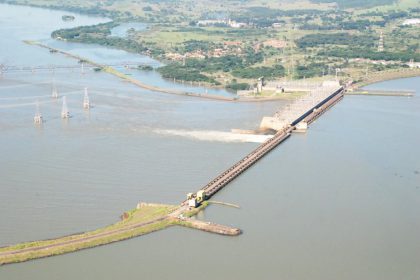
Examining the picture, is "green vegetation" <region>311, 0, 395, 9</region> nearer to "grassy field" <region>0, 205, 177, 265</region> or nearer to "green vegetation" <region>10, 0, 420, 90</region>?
"green vegetation" <region>10, 0, 420, 90</region>

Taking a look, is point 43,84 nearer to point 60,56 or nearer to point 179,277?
point 60,56

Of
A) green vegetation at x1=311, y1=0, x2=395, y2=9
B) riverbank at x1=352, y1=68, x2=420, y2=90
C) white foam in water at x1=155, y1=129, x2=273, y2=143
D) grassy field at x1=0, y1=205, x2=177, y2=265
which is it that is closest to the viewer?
grassy field at x1=0, y1=205, x2=177, y2=265

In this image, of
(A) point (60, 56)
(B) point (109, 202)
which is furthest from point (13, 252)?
(A) point (60, 56)

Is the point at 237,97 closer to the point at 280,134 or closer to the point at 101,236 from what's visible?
the point at 280,134

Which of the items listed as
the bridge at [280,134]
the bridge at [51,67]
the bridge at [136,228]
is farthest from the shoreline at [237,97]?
the bridge at [136,228]

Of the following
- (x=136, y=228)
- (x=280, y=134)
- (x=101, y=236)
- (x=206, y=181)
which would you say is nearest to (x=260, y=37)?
(x=280, y=134)

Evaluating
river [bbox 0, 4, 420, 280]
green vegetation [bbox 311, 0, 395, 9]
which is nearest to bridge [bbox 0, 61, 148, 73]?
river [bbox 0, 4, 420, 280]
